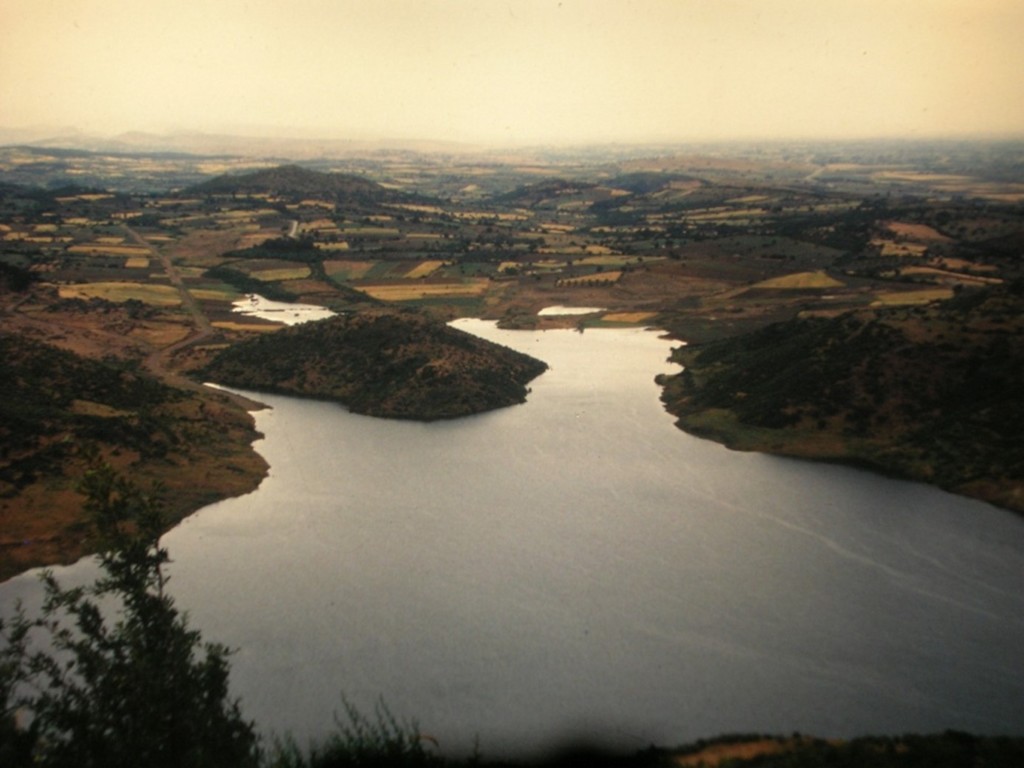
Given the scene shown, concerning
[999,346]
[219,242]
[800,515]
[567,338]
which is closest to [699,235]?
[567,338]

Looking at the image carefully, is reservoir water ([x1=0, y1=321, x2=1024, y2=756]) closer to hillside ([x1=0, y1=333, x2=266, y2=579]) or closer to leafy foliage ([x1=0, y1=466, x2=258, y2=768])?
hillside ([x1=0, y1=333, x2=266, y2=579])

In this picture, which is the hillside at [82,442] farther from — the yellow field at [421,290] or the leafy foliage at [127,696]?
the yellow field at [421,290]

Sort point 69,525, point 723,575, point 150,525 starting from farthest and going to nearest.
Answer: point 69,525 → point 723,575 → point 150,525

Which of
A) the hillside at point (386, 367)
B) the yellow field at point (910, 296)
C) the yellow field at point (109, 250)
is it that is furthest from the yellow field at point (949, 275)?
the yellow field at point (109, 250)

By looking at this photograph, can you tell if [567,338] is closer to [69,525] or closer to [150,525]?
[69,525]

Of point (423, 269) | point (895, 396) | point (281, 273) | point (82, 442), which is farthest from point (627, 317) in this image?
point (82, 442)
